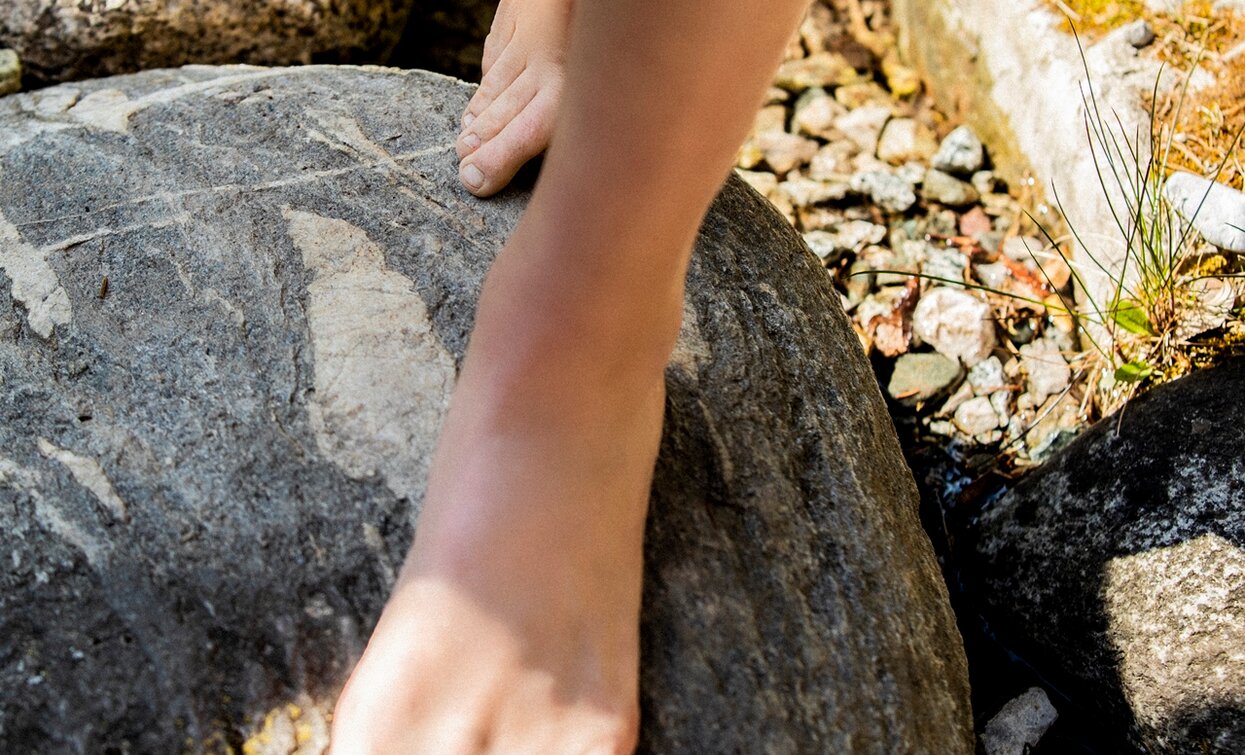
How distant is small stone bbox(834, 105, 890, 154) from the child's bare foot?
1.28 metres

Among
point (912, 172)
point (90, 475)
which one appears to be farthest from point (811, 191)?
point (90, 475)

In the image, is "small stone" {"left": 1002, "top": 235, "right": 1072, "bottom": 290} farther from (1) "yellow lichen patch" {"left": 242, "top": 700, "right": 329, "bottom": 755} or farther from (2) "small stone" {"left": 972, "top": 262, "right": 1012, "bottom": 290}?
(1) "yellow lichen patch" {"left": 242, "top": 700, "right": 329, "bottom": 755}

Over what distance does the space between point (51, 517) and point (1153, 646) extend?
4.79ft

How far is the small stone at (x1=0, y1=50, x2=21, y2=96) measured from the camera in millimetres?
2270

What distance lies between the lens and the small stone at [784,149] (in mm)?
2885

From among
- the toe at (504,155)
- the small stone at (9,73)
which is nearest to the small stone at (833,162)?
the toe at (504,155)

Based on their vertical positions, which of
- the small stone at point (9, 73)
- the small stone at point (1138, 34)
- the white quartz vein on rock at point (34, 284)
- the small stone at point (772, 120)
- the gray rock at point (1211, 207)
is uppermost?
the small stone at point (1138, 34)

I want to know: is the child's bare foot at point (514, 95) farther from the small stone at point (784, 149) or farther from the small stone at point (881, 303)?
the small stone at point (784, 149)

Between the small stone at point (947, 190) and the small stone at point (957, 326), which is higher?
the small stone at point (947, 190)

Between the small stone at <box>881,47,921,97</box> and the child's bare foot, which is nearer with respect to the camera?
the child's bare foot

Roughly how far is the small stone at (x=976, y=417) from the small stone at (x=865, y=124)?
93 cm

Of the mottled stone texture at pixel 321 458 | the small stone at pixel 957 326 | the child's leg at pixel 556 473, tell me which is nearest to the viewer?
the child's leg at pixel 556 473

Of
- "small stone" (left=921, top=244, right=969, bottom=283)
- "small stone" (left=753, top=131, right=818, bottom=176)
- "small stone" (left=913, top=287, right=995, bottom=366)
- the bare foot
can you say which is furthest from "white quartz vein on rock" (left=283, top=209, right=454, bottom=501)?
"small stone" (left=753, top=131, right=818, bottom=176)

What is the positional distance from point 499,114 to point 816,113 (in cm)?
150
